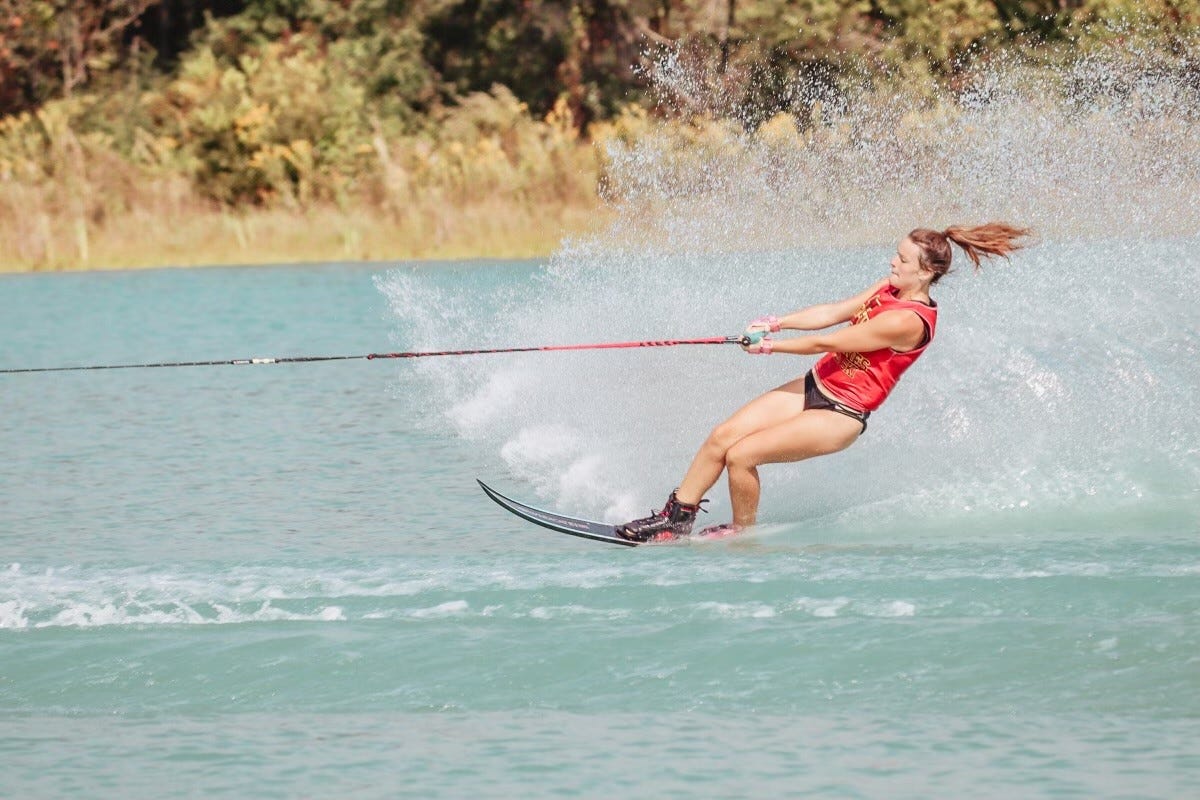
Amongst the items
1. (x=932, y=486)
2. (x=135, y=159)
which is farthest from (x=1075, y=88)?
(x=932, y=486)

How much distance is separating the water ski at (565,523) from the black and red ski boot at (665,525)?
0.12ft

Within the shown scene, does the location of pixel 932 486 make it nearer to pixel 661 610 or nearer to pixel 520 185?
pixel 661 610

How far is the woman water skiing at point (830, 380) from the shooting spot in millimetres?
6691

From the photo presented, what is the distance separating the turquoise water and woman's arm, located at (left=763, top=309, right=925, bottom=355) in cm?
70

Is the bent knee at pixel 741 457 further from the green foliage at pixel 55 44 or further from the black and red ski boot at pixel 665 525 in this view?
the green foliage at pixel 55 44

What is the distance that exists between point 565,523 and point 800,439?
0.95 m

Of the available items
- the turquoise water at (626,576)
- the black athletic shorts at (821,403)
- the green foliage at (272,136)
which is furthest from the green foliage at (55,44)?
the black athletic shorts at (821,403)

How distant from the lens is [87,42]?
2966 cm

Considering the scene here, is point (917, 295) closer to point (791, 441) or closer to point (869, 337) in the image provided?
point (869, 337)

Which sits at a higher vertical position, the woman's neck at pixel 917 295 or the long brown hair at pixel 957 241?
the long brown hair at pixel 957 241

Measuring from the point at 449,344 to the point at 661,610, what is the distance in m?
6.17

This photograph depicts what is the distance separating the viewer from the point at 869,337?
6.70 metres

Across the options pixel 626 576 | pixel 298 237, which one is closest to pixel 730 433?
pixel 626 576

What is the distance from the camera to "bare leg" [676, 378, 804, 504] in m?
6.96
